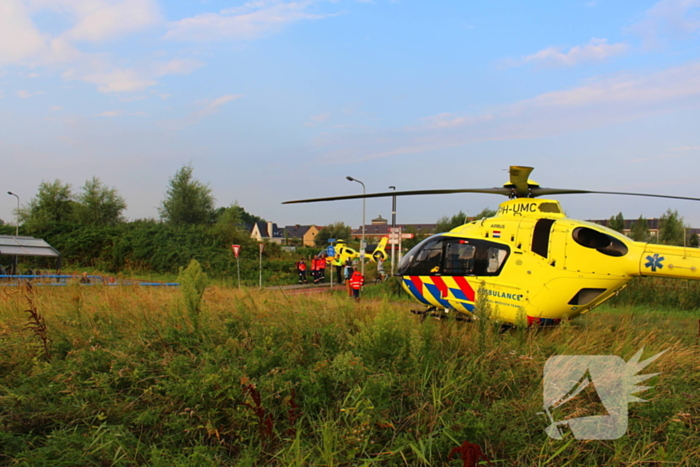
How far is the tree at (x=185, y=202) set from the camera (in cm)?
4084

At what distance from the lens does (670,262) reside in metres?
7.30

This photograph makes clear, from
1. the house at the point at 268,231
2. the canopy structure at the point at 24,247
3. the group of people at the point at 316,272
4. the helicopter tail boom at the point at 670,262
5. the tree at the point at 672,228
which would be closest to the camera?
the helicopter tail boom at the point at 670,262

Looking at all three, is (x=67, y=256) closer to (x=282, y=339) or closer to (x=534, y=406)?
(x=282, y=339)

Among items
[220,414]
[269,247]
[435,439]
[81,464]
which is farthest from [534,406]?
[269,247]

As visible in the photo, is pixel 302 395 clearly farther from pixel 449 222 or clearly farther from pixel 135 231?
pixel 449 222

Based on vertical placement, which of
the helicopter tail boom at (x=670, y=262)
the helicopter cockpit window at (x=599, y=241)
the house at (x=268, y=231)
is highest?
the house at (x=268, y=231)

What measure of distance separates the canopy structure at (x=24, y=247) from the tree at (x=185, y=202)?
19.8 m

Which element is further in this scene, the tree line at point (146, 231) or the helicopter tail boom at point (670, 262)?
the tree line at point (146, 231)

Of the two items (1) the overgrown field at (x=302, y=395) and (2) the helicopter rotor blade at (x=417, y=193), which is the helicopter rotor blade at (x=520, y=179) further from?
(1) the overgrown field at (x=302, y=395)

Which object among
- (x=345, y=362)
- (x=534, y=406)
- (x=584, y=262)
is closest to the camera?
(x=534, y=406)

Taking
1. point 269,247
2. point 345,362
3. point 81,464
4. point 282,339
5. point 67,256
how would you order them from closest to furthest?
1. point 81,464
2. point 345,362
3. point 282,339
4. point 67,256
5. point 269,247

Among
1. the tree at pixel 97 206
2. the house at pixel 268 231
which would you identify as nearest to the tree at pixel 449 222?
the tree at pixel 97 206

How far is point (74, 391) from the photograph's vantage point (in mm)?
4641

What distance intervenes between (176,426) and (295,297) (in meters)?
4.62
